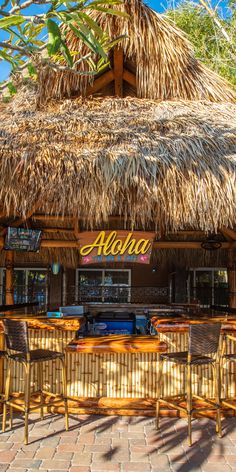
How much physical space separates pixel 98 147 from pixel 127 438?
2864 millimetres

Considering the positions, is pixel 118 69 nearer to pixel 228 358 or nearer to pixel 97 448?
pixel 228 358

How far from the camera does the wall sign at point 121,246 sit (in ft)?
15.5

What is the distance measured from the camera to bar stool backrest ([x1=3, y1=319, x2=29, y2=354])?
3.41 metres

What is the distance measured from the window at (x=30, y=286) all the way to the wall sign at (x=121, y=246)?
19.4 ft

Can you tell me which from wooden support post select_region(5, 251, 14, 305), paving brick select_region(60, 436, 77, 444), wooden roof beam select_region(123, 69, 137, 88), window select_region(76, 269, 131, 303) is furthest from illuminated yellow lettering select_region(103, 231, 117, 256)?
window select_region(76, 269, 131, 303)

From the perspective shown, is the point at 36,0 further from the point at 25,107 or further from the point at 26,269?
the point at 26,269

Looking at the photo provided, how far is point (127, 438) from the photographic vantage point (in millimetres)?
3303

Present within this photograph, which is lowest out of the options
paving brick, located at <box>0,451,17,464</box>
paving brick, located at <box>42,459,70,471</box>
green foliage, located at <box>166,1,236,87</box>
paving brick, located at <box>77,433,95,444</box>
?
paving brick, located at <box>42,459,70,471</box>

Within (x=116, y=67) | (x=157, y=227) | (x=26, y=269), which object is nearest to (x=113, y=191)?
(x=157, y=227)

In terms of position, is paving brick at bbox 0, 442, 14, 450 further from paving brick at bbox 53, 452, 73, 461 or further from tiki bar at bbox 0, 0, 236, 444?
paving brick at bbox 53, 452, 73, 461

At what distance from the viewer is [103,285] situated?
1034cm

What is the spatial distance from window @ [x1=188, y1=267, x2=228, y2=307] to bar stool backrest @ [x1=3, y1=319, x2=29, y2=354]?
7.17 m

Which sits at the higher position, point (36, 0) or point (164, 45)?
point (164, 45)

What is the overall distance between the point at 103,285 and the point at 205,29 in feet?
34.1
